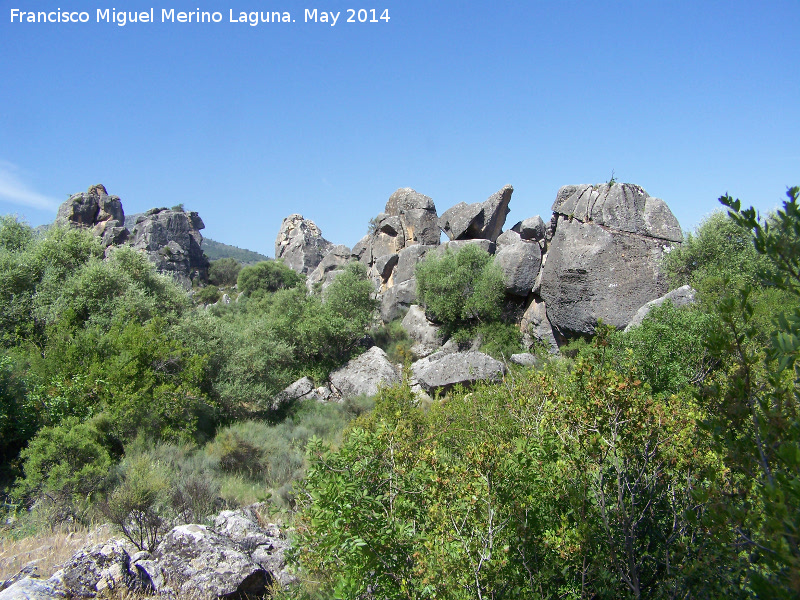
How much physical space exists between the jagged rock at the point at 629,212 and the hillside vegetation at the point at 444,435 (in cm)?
124

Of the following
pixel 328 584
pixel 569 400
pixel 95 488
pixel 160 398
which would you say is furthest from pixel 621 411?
pixel 160 398

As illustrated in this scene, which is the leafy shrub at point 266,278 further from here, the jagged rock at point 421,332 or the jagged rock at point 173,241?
the jagged rock at point 421,332

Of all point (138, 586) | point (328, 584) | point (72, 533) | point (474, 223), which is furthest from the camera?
point (474, 223)

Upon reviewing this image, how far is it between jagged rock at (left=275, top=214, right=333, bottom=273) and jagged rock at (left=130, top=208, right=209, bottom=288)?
9.36 m

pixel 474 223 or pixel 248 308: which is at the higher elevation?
pixel 474 223

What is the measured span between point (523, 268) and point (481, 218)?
7041mm

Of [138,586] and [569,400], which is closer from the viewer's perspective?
[569,400]

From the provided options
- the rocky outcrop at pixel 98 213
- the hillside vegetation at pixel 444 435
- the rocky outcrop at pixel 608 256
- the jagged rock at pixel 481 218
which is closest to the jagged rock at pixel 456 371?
the hillside vegetation at pixel 444 435

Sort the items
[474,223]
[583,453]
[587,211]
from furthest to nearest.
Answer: [474,223], [587,211], [583,453]

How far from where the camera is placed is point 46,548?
Answer: 7078 mm

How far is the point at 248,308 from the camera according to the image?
35062mm

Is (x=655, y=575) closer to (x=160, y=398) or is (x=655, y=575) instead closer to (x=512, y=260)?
(x=160, y=398)

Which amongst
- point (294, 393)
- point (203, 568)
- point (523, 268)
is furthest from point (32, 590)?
point (523, 268)

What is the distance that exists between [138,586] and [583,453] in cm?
539
